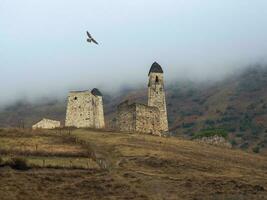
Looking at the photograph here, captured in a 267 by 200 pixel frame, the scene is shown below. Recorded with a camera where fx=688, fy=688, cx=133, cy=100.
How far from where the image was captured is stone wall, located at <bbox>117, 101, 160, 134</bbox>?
8088 centimetres

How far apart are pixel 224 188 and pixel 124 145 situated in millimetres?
15931

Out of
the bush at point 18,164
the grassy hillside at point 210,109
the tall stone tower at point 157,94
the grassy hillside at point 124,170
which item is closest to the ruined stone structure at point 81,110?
the tall stone tower at point 157,94

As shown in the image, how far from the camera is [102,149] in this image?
2557 inches

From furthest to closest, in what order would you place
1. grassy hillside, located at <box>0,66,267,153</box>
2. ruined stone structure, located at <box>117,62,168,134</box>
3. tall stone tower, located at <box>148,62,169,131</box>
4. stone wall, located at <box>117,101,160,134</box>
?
grassy hillside, located at <box>0,66,267,153</box> → tall stone tower, located at <box>148,62,169,131</box> → ruined stone structure, located at <box>117,62,168,134</box> → stone wall, located at <box>117,101,160,134</box>

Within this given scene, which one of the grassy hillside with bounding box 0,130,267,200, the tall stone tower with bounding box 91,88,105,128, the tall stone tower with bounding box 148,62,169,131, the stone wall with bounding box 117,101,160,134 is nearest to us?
the grassy hillside with bounding box 0,130,267,200

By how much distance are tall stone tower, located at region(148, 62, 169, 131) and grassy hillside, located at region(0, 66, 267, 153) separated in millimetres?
32671

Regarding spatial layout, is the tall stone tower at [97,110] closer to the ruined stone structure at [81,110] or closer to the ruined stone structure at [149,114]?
the ruined stone structure at [81,110]

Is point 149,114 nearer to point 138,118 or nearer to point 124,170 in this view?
point 138,118

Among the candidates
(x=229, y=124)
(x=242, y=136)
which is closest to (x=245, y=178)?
(x=242, y=136)

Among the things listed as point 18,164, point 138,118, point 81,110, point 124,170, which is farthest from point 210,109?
point 18,164

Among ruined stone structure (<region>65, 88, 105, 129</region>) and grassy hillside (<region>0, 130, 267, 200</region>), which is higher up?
ruined stone structure (<region>65, 88, 105, 129</region>)

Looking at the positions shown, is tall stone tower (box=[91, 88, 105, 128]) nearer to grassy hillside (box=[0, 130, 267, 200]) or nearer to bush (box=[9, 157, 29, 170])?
grassy hillside (box=[0, 130, 267, 200])

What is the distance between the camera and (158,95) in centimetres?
8656

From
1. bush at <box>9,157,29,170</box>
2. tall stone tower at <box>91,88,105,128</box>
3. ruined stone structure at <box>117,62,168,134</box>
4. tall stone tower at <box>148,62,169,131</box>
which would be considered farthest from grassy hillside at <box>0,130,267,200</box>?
tall stone tower at <box>148,62,169,131</box>
